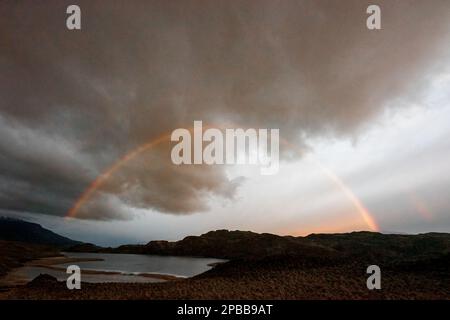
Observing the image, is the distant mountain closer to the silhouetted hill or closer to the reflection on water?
the reflection on water

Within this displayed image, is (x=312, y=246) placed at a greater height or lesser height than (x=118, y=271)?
lesser

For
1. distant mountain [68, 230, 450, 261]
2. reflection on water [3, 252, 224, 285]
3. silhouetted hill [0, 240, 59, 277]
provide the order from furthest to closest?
distant mountain [68, 230, 450, 261], silhouetted hill [0, 240, 59, 277], reflection on water [3, 252, 224, 285]

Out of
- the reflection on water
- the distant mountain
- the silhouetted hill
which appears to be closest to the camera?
the reflection on water

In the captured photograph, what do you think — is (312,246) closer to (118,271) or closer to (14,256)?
(118,271)

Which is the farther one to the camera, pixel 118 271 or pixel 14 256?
pixel 14 256

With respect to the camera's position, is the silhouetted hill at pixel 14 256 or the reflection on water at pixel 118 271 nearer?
the reflection on water at pixel 118 271

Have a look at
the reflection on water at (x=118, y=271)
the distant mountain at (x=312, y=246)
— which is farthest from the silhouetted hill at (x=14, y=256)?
the distant mountain at (x=312, y=246)

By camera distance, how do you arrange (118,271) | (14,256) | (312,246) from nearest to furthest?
(118,271) < (14,256) < (312,246)

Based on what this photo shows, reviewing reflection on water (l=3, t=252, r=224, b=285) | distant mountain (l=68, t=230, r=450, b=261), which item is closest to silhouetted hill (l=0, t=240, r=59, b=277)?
reflection on water (l=3, t=252, r=224, b=285)

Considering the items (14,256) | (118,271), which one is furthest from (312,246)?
(14,256)

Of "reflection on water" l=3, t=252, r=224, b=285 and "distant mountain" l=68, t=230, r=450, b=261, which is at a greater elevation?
"reflection on water" l=3, t=252, r=224, b=285

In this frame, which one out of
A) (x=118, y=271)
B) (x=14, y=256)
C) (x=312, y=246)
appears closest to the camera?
(x=118, y=271)

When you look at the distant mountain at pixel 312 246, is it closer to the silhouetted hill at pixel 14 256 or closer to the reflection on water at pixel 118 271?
the reflection on water at pixel 118 271
